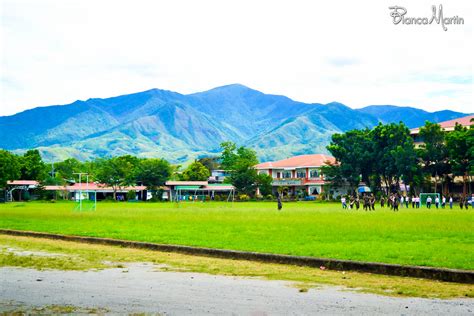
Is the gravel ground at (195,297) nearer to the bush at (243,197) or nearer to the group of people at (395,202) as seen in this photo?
the group of people at (395,202)

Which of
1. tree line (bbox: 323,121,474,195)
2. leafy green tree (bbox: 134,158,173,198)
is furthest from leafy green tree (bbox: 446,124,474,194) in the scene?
leafy green tree (bbox: 134,158,173,198)

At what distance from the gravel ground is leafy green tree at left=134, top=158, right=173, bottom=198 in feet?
339

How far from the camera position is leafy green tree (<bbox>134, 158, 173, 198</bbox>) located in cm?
11500

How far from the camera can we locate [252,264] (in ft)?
48.2

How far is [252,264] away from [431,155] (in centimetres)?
6834

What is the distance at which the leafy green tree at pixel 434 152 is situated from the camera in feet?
257

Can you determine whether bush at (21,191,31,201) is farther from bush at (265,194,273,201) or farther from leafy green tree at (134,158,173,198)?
bush at (265,194,273,201)

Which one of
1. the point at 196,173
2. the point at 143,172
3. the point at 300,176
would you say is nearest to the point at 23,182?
the point at 143,172

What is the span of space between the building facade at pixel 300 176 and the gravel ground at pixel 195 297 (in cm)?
10085

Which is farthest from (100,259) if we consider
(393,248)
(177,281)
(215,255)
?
(393,248)

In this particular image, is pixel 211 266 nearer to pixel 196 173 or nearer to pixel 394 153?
pixel 394 153

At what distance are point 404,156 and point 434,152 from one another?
3882mm

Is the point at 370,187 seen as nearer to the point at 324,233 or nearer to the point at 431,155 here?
the point at 431,155

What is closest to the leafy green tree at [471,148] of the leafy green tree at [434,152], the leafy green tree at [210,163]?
the leafy green tree at [434,152]
